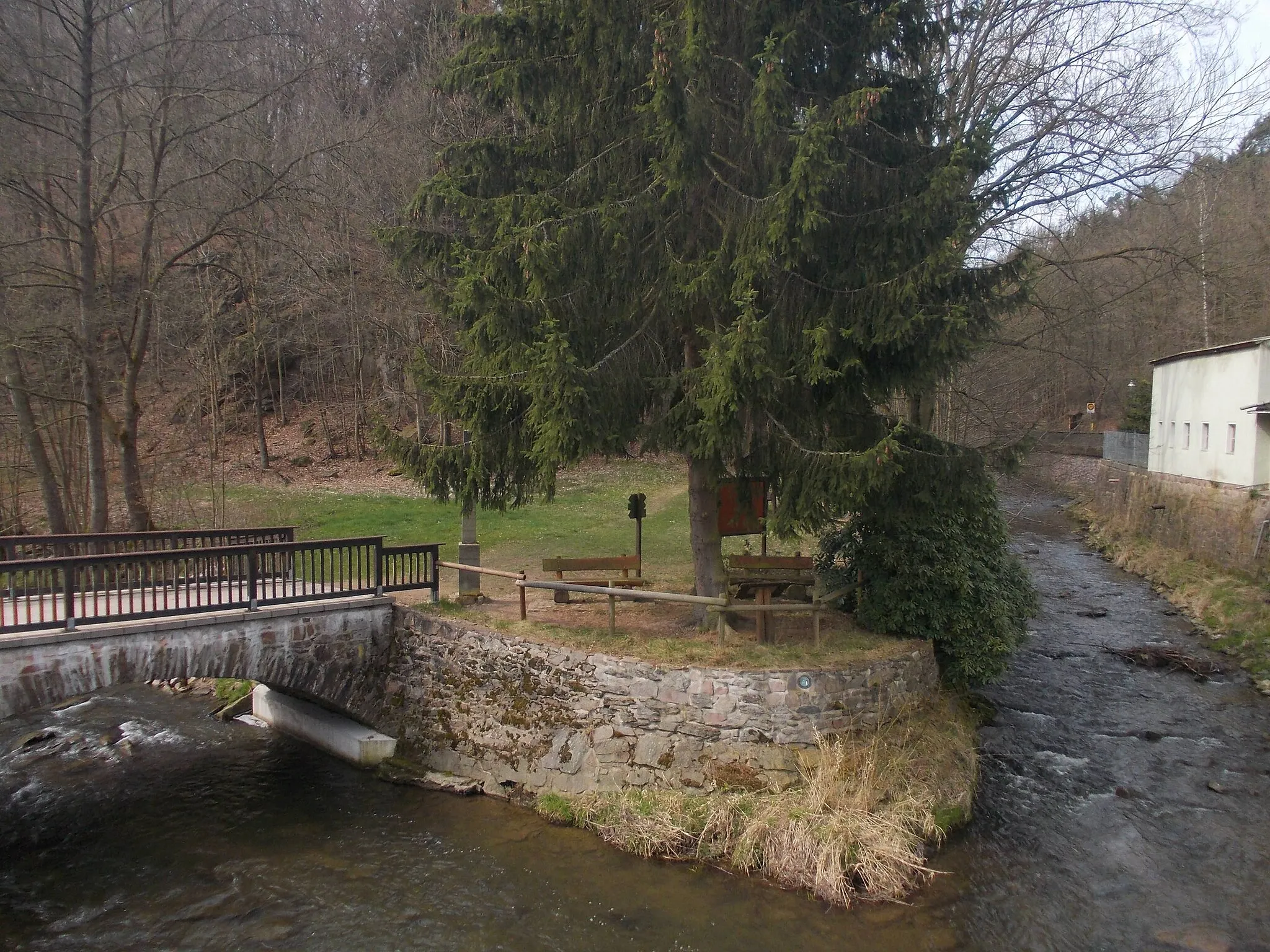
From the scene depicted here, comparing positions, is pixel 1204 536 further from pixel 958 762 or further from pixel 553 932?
pixel 553 932

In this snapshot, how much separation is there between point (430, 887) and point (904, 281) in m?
8.29

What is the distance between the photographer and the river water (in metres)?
7.54

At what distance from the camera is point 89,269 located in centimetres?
1425

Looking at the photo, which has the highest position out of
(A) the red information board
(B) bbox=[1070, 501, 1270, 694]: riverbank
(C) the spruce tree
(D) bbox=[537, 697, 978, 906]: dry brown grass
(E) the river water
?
(C) the spruce tree

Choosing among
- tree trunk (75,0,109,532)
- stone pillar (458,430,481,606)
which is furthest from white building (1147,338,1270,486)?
tree trunk (75,0,109,532)

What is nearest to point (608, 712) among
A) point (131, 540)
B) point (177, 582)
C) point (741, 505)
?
point (741, 505)

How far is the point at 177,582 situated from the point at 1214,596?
19862 mm

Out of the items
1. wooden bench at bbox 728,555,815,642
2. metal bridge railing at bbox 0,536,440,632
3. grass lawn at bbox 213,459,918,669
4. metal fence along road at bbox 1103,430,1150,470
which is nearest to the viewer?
metal bridge railing at bbox 0,536,440,632

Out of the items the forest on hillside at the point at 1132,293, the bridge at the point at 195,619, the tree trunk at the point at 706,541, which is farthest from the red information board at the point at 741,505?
the bridge at the point at 195,619

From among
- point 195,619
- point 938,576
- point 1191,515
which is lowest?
point 195,619

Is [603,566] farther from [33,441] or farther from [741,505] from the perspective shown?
[33,441]

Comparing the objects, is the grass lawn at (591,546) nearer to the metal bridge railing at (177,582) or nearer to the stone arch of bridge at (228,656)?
the metal bridge railing at (177,582)

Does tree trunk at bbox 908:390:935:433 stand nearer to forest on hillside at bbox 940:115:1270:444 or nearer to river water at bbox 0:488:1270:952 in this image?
forest on hillside at bbox 940:115:1270:444

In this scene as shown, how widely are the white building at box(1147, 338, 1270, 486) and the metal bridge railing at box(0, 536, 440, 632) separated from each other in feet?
67.5
